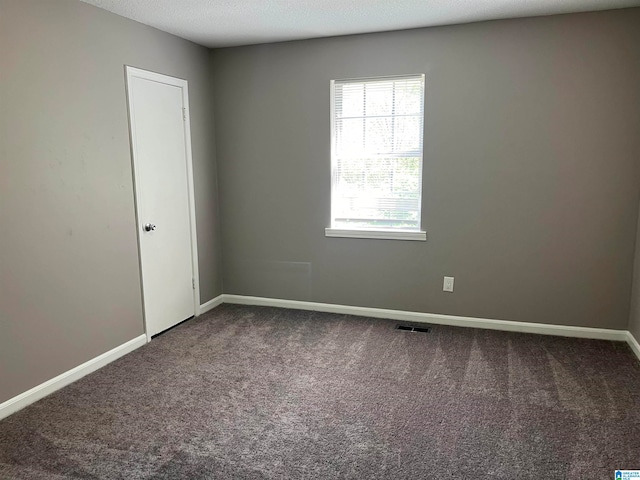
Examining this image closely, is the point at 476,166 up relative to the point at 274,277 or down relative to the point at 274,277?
up

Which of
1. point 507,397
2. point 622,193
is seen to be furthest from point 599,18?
point 507,397

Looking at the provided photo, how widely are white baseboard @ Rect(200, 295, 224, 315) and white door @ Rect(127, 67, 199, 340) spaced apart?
0.12m

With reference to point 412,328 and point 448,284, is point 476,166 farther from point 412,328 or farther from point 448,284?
point 412,328

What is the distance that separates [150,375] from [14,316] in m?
0.90

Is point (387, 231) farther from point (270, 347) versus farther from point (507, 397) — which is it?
point (507, 397)

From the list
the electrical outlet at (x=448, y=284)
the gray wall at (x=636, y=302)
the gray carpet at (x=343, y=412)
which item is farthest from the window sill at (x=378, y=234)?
the gray wall at (x=636, y=302)

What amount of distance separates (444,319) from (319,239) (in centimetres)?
131

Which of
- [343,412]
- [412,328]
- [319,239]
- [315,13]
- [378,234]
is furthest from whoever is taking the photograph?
[319,239]

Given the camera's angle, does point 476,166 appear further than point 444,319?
No

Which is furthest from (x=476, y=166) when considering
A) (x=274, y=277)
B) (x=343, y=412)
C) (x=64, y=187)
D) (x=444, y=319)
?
(x=64, y=187)

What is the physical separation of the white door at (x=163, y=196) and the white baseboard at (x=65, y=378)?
0.23 meters

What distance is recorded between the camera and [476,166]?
365cm

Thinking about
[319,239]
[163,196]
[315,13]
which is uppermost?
[315,13]

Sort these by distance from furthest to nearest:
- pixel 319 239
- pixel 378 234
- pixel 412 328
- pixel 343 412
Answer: pixel 319 239 < pixel 378 234 < pixel 412 328 < pixel 343 412
